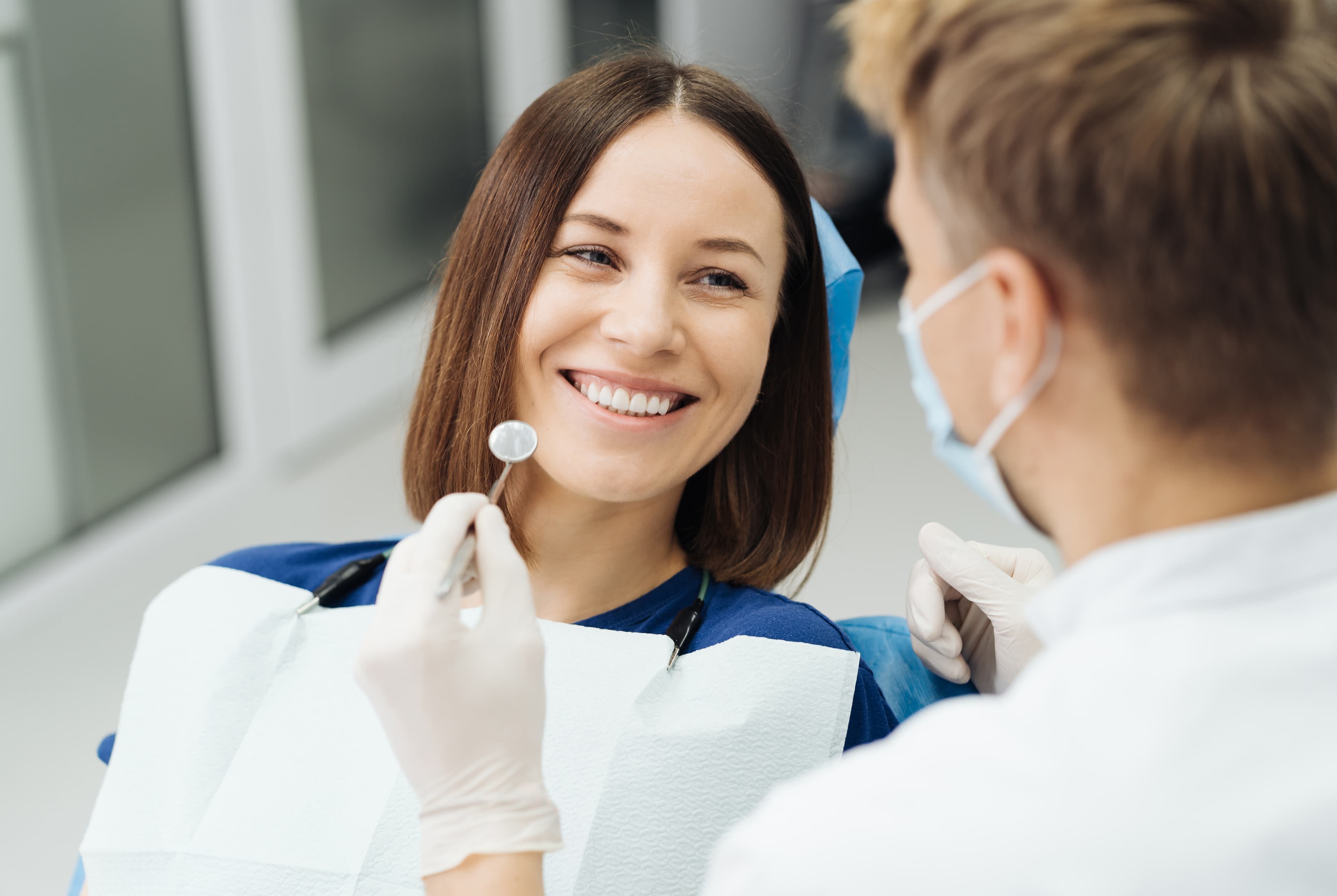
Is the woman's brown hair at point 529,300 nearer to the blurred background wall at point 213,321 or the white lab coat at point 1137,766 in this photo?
the blurred background wall at point 213,321

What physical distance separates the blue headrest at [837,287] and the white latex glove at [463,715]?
0.67 m

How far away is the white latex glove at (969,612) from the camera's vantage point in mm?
1338

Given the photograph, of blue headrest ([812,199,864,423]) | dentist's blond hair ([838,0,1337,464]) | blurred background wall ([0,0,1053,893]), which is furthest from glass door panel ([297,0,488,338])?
dentist's blond hair ([838,0,1337,464])

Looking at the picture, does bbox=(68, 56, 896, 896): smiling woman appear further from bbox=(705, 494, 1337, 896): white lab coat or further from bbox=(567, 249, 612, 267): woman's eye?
bbox=(705, 494, 1337, 896): white lab coat

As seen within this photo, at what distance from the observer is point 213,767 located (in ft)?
4.04

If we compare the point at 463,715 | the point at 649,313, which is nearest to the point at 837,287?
the point at 649,313

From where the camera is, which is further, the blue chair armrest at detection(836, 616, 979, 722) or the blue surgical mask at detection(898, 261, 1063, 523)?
the blue chair armrest at detection(836, 616, 979, 722)

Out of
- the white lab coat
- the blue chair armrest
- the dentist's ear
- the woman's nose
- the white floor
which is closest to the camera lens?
the white lab coat

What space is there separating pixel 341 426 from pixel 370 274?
50 cm

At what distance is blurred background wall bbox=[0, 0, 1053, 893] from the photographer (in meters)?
2.64

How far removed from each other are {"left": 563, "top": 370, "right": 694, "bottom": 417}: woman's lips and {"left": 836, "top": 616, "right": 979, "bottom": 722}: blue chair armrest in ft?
1.16

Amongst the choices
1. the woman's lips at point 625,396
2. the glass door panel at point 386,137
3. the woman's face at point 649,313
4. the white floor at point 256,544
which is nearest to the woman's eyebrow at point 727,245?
the woman's face at point 649,313

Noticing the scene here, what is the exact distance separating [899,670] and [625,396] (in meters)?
0.45

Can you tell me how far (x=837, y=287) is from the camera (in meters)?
1.49
